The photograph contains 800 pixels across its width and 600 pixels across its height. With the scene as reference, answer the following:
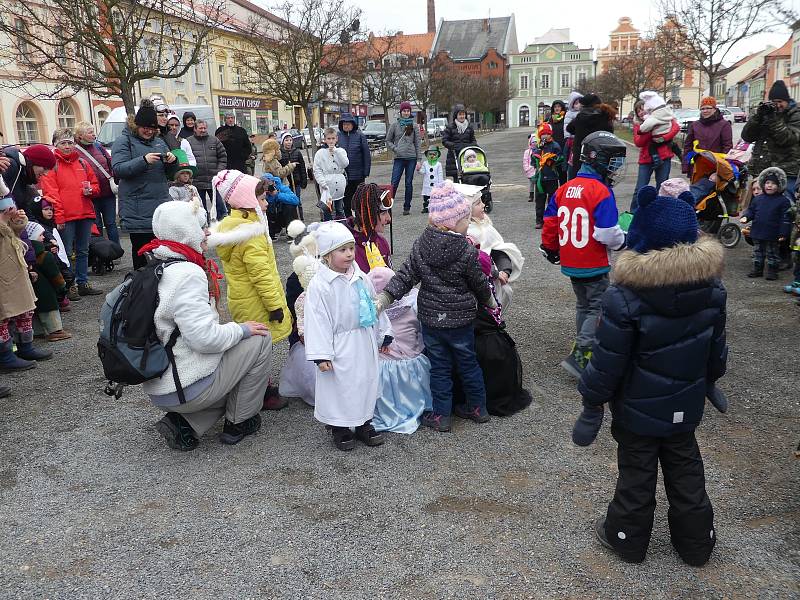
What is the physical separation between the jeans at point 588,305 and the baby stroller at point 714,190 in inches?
194

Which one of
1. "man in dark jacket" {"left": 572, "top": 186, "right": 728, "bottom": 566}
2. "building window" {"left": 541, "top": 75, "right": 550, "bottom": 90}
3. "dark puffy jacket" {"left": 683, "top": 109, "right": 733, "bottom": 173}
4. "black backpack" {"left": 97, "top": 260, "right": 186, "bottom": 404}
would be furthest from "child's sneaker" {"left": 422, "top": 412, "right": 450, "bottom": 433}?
"building window" {"left": 541, "top": 75, "right": 550, "bottom": 90}

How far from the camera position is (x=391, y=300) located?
4234 mm

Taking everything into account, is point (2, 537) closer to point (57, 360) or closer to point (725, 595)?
point (57, 360)

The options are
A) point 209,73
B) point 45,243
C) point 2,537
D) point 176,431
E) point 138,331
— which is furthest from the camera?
point 209,73

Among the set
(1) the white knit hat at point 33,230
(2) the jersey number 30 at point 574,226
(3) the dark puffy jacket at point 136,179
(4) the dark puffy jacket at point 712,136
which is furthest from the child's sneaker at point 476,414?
(4) the dark puffy jacket at point 712,136

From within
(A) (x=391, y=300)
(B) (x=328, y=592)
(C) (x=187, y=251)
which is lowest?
(B) (x=328, y=592)

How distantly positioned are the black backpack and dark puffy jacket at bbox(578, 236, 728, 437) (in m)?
2.34

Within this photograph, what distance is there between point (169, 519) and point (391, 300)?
71.7 inches

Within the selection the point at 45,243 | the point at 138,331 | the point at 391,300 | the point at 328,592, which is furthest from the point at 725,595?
the point at 45,243

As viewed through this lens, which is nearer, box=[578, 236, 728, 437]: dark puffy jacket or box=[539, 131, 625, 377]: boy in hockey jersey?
box=[578, 236, 728, 437]: dark puffy jacket

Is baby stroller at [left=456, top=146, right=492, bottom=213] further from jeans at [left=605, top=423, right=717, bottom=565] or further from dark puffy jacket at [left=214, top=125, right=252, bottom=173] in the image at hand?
jeans at [left=605, top=423, right=717, bottom=565]

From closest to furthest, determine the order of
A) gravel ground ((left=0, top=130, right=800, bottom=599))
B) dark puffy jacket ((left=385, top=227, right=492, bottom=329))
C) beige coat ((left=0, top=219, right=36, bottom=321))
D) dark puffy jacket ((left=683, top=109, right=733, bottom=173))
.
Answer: gravel ground ((left=0, top=130, right=800, bottom=599))
dark puffy jacket ((left=385, top=227, right=492, bottom=329))
beige coat ((left=0, top=219, right=36, bottom=321))
dark puffy jacket ((left=683, top=109, right=733, bottom=173))

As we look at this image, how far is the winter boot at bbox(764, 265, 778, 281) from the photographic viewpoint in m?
7.46

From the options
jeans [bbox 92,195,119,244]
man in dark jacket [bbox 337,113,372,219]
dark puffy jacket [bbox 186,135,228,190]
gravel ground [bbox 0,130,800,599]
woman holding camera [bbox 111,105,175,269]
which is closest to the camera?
gravel ground [bbox 0,130,800,599]
